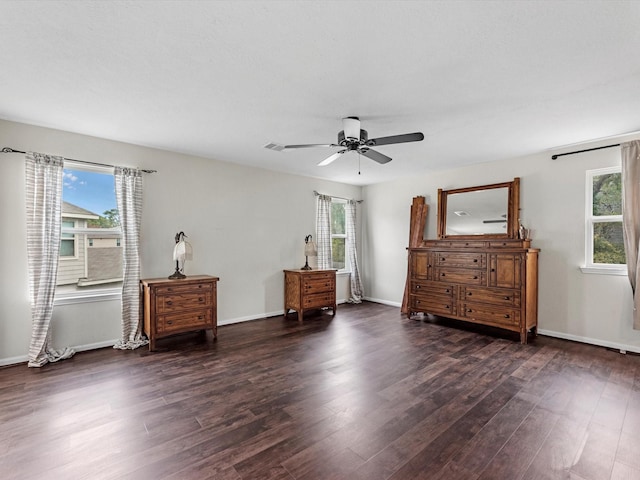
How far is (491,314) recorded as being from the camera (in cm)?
428

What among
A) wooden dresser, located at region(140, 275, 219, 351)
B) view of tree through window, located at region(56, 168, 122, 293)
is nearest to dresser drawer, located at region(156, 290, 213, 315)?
wooden dresser, located at region(140, 275, 219, 351)

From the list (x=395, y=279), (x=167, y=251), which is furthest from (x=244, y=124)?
(x=395, y=279)

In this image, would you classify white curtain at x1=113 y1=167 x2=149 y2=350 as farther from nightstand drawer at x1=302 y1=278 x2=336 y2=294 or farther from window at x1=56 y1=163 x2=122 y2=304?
nightstand drawer at x1=302 y1=278 x2=336 y2=294

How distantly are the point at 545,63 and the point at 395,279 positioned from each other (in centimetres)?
450

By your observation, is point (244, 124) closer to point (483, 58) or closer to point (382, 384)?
point (483, 58)

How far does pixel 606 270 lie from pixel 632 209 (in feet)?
2.48

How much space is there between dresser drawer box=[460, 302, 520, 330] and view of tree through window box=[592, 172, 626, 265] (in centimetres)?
A: 122

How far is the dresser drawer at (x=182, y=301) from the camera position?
3.73 meters

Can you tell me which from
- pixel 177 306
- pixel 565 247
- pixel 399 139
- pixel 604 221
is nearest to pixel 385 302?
pixel 565 247

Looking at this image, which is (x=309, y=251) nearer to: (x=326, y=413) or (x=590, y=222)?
(x=326, y=413)

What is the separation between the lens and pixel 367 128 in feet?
11.0

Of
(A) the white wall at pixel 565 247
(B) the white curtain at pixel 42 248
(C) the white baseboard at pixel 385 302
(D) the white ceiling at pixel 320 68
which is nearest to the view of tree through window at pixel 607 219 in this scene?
(A) the white wall at pixel 565 247

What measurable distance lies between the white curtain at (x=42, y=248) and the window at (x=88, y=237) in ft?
0.70

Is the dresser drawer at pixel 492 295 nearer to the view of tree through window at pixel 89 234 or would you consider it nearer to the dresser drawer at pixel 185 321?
the dresser drawer at pixel 185 321
